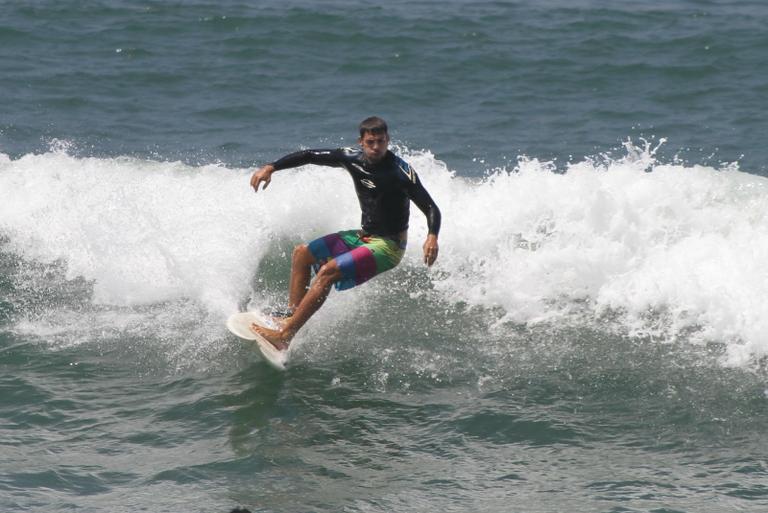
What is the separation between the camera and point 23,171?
1316 centimetres

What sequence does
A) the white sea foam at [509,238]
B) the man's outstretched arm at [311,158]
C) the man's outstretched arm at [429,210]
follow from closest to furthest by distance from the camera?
the man's outstretched arm at [429,210]
the man's outstretched arm at [311,158]
the white sea foam at [509,238]

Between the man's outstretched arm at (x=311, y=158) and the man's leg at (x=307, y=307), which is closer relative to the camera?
the man's leg at (x=307, y=307)

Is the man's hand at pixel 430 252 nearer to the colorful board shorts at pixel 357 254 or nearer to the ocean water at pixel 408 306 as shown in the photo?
the colorful board shorts at pixel 357 254

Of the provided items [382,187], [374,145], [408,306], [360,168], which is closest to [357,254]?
[382,187]

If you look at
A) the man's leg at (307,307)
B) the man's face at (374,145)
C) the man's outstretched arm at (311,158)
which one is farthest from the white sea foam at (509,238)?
the man's face at (374,145)

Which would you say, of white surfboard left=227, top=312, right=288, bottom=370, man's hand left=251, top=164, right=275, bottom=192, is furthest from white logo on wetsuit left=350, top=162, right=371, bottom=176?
white surfboard left=227, top=312, right=288, bottom=370

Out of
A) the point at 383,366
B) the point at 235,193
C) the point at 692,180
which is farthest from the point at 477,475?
the point at 235,193

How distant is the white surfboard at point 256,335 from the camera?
27.7ft

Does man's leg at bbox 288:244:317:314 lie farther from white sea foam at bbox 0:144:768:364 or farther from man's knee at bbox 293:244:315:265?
white sea foam at bbox 0:144:768:364

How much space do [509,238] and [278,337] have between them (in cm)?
295

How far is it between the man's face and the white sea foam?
6.83 ft

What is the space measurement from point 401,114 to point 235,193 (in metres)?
4.81

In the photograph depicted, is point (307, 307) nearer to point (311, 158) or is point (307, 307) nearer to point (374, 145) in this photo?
point (311, 158)

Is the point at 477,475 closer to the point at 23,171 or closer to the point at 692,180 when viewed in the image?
the point at 692,180
